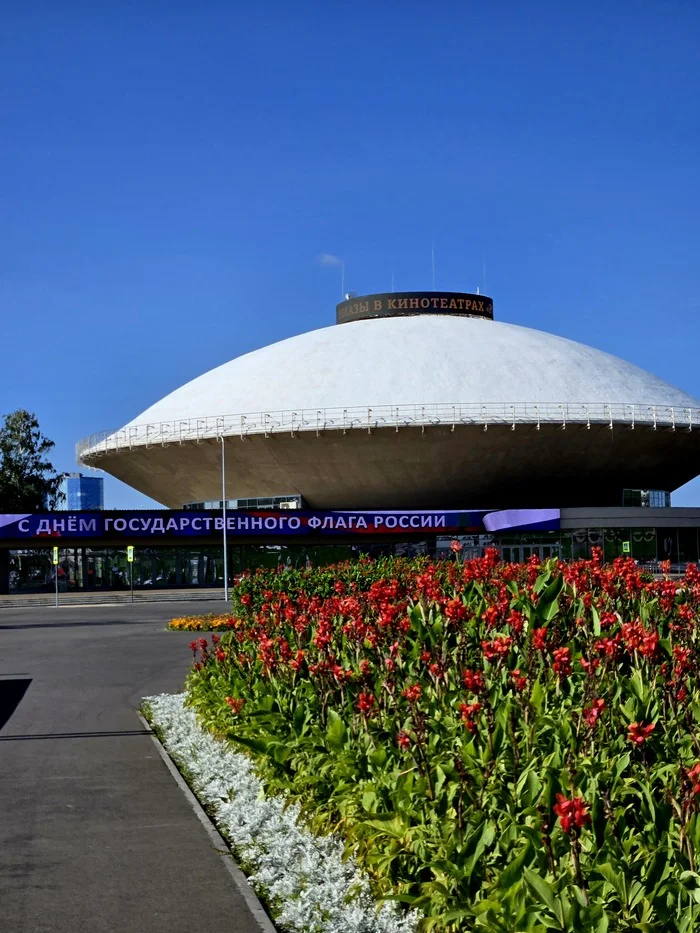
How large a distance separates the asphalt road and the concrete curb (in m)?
0.05

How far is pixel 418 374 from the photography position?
70.4m

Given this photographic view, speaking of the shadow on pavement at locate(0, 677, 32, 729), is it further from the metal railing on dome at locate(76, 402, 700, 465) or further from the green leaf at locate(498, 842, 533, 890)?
the metal railing on dome at locate(76, 402, 700, 465)

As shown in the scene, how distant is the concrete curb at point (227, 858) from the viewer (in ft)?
23.4

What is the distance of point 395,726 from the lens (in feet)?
28.8

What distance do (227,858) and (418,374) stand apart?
6268cm

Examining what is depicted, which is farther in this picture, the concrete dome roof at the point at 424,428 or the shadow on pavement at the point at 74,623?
the concrete dome roof at the point at 424,428

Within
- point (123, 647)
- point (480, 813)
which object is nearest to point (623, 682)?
point (480, 813)

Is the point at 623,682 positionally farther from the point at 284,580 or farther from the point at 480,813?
the point at 284,580

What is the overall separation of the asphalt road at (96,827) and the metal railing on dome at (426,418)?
150ft

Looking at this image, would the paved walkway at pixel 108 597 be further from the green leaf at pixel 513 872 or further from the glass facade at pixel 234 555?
the green leaf at pixel 513 872

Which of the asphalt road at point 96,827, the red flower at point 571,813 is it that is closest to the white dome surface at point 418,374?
the asphalt road at point 96,827

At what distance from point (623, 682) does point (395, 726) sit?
5.65ft

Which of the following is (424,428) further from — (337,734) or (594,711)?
(594,711)

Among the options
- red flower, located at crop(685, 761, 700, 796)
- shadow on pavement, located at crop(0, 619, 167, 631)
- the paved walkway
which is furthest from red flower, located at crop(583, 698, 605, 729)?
the paved walkway
